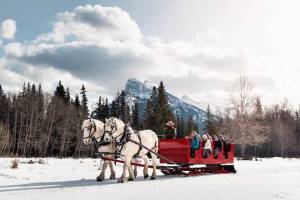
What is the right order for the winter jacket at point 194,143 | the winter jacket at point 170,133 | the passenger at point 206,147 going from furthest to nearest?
the winter jacket at point 170,133, the passenger at point 206,147, the winter jacket at point 194,143

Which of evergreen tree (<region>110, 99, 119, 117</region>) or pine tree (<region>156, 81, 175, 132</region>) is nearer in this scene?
pine tree (<region>156, 81, 175, 132</region>)

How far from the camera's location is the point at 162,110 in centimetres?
6531

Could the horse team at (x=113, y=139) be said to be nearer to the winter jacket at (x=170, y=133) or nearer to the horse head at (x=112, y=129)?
the horse head at (x=112, y=129)

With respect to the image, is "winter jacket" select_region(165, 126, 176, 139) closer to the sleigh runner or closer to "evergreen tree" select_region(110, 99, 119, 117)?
the sleigh runner

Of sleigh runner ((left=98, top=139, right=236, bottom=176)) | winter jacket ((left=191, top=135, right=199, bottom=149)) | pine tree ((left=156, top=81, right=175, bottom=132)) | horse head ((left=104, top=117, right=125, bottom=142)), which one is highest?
pine tree ((left=156, top=81, right=175, bottom=132))

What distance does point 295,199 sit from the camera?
32.8 feet

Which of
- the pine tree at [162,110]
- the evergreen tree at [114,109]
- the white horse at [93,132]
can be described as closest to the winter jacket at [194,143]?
the white horse at [93,132]

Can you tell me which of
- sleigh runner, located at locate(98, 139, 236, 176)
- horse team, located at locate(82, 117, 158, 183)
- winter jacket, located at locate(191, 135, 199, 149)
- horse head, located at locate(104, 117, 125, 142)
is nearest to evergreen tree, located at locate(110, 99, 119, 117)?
sleigh runner, located at locate(98, 139, 236, 176)

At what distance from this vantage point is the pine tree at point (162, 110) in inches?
2549

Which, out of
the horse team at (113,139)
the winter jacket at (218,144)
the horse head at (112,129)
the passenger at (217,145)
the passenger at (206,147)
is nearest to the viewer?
the horse team at (113,139)

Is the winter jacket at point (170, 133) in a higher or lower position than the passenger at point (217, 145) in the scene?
higher

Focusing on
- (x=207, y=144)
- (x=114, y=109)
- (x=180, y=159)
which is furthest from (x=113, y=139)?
(x=114, y=109)

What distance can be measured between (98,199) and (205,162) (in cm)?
945

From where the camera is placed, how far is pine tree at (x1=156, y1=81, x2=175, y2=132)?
212 ft
